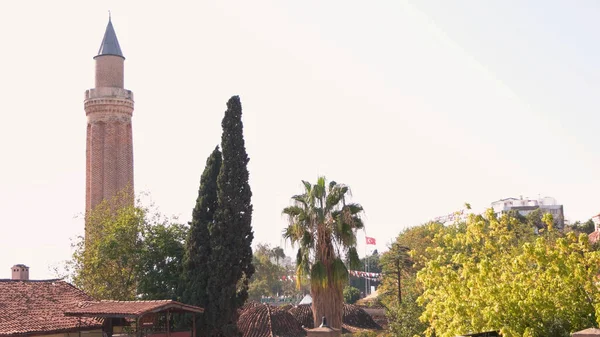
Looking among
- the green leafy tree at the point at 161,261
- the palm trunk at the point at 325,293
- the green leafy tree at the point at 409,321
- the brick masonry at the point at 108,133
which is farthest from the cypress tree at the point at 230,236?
the brick masonry at the point at 108,133

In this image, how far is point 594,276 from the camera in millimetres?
16266

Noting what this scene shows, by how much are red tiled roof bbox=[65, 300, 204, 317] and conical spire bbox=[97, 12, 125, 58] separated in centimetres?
2755

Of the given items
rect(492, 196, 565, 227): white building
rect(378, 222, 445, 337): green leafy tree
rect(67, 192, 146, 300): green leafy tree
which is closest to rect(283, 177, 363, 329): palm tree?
rect(378, 222, 445, 337): green leafy tree

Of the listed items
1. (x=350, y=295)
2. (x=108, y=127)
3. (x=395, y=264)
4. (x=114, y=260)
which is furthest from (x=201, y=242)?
(x=350, y=295)

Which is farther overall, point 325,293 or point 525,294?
point 325,293

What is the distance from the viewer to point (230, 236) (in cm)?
2911

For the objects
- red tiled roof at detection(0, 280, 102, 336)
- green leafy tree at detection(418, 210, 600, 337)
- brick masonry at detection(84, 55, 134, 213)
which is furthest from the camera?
brick masonry at detection(84, 55, 134, 213)

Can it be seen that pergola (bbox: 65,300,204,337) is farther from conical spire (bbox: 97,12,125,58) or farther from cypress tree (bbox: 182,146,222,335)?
conical spire (bbox: 97,12,125,58)

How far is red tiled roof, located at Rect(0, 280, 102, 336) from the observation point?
2397 cm

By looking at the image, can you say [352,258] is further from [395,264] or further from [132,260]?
[395,264]

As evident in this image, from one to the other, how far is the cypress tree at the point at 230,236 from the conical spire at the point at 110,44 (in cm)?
2222

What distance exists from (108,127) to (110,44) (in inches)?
227

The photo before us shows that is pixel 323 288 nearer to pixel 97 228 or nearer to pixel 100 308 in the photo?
pixel 100 308

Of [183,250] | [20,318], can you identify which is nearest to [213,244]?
[183,250]
